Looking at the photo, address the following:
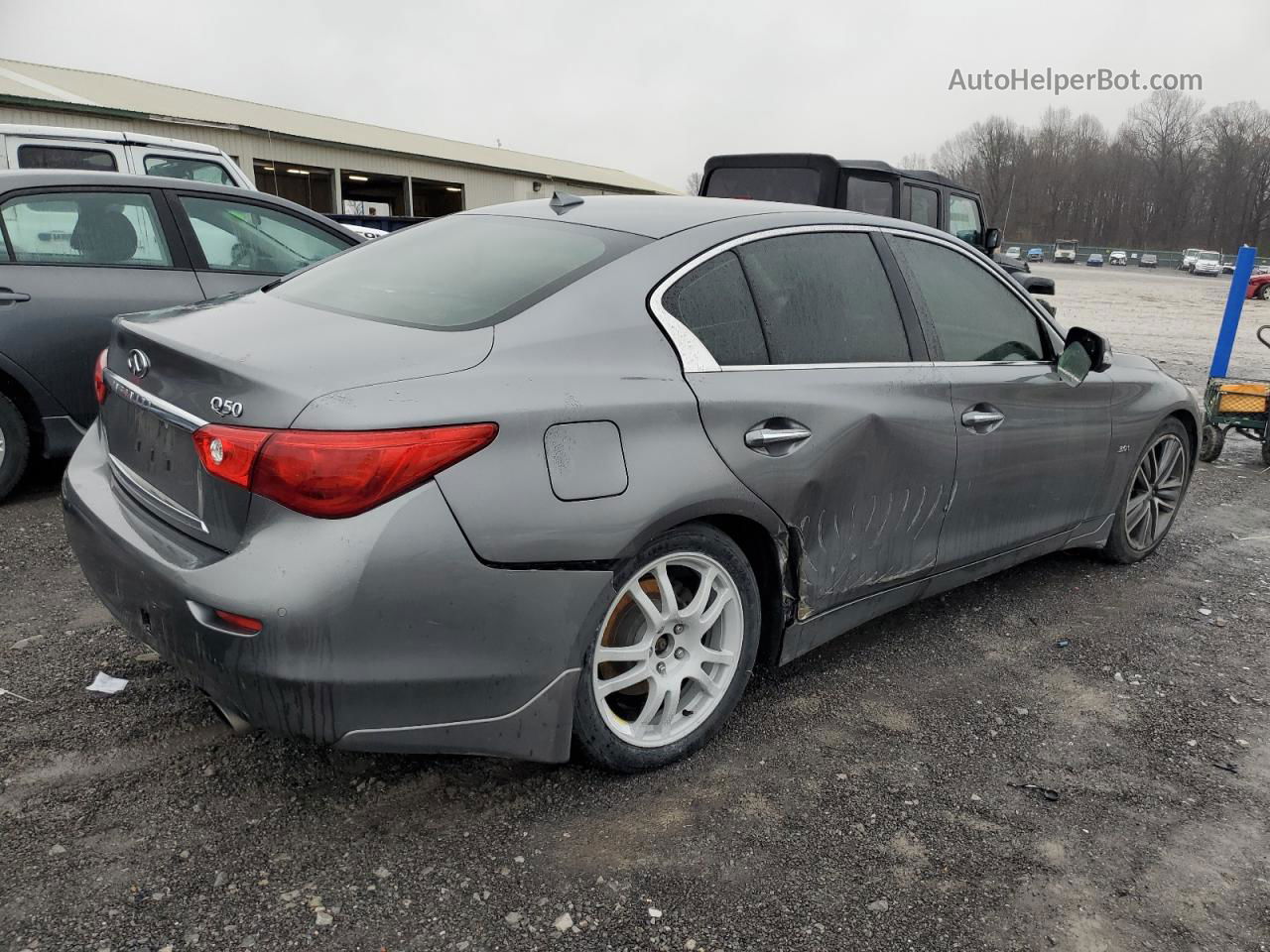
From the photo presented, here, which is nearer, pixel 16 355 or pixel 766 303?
pixel 766 303

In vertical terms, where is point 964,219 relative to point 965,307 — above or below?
above

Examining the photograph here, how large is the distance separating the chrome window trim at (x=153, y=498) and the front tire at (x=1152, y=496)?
3.82 meters

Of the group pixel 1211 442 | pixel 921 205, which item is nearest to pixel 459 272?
pixel 1211 442

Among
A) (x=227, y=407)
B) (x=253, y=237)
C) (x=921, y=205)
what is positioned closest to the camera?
(x=227, y=407)

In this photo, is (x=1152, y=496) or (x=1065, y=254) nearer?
(x=1152, y=496)

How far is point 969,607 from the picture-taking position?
406 centimetres

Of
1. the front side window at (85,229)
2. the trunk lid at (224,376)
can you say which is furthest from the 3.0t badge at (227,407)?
the front side window at (85,229)

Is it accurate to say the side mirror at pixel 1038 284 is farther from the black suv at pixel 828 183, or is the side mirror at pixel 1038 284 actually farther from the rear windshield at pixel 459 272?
the rear windshield at pixel 459 272

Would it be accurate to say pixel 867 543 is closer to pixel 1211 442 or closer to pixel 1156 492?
pixel 1156 492

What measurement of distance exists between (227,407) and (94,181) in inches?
144

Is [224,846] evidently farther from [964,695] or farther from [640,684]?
[964,695]

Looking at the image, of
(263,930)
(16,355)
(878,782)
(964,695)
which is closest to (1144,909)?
(878,782)

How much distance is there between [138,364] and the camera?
2.44 metres

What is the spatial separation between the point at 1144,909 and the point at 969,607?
189cm
